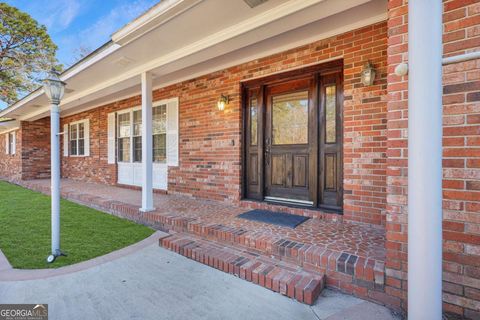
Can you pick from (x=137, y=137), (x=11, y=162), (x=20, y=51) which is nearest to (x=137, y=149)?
(x=137, y=137)

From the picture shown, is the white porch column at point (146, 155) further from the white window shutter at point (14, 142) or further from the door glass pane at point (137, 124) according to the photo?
the white window shutter at point (14, 142)

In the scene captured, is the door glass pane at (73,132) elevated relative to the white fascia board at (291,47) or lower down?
lower down

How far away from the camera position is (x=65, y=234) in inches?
135

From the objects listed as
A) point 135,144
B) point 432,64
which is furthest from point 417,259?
point 135,144

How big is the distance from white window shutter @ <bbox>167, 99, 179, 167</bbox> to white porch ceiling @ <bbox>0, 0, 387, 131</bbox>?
3.39 feet

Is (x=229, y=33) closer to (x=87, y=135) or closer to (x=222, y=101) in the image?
(x=222, y=101)

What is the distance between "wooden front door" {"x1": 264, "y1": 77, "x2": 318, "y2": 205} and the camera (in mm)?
3689

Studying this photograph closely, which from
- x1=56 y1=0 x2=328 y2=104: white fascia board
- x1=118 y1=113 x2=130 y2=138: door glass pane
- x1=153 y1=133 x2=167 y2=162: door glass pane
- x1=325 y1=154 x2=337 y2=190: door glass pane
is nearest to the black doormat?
x1=325 y1=154 x2=337 y2=190: door glass pane

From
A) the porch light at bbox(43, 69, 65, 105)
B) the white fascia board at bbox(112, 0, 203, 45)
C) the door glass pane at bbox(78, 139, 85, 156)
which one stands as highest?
the white fascia board at bbox(112, 0, 203, 45)

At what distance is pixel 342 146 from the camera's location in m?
3.37

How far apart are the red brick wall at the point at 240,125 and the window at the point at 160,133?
35 centimetres

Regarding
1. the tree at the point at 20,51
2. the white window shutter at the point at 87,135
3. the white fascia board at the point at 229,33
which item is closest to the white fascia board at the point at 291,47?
the white fascia board at the point at 229,33

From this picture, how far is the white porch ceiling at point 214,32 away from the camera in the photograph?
8.48 feet
